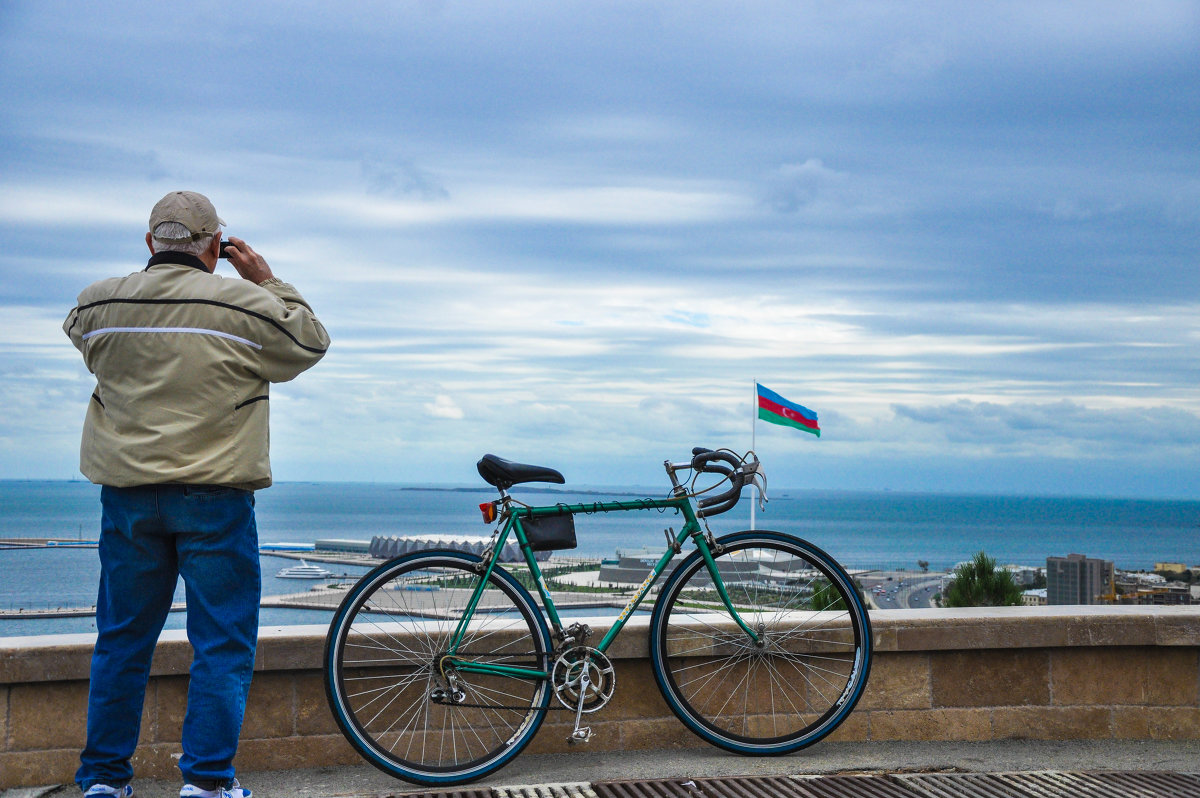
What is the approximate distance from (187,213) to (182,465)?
0.79 m

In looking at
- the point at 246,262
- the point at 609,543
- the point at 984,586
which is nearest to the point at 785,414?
the point at 984,586

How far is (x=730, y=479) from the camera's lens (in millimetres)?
4035

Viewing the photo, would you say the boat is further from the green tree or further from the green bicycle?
the green bicycle

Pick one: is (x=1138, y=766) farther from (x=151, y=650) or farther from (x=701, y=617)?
(x=151, y=650)

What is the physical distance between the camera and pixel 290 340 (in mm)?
3125

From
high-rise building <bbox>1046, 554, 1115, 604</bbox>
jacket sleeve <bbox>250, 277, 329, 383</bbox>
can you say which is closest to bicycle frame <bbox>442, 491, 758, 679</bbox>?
jacket sleeve <bbox>250, 277, 329, 383</bbox>

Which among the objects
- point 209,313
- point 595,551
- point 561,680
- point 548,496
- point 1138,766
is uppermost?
point 209,313

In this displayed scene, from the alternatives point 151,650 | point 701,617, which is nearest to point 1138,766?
point 701,617

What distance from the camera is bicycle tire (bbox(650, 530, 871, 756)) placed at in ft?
13.1

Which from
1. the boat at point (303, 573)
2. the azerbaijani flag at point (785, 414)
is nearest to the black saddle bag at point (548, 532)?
the azerbaijani flag at point (785, 414)

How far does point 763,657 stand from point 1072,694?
4.49 feet

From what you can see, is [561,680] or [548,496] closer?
[561,680]

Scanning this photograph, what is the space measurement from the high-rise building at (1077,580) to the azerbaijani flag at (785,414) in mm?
34941

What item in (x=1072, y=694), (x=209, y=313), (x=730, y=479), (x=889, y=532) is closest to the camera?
(x=209, y=313)
